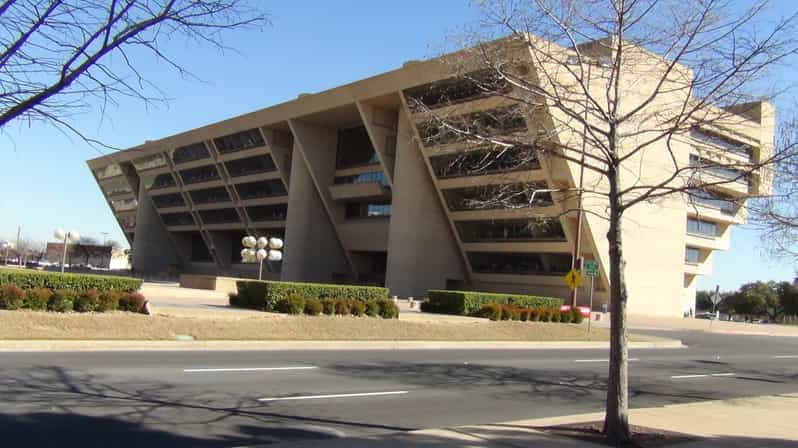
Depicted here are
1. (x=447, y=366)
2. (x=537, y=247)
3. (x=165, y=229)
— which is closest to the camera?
(x=447, y=366)

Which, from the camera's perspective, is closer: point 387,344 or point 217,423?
point 217,423

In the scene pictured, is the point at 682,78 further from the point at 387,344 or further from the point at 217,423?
the point at 387,344

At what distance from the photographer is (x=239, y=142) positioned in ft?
231

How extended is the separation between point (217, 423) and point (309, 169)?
55.4m

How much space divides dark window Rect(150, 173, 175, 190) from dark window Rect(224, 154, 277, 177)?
13.7 m

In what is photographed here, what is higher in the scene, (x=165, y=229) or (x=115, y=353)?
(x=165, y=229)

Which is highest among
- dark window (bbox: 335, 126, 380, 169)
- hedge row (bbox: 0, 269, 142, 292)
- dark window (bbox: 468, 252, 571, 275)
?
dark window (bbox: 335, 126, 380, 169)

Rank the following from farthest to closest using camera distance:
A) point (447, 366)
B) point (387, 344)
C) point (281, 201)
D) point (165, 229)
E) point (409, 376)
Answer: point (165, 229) → point (281, 201) → point (387, 344) → point (447, 366) → point (409, 376)

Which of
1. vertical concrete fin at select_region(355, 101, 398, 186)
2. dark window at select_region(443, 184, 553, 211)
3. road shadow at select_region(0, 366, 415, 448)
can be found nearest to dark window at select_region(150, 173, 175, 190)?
vertical concrete fin at select_region(355, 101, 398, 186)

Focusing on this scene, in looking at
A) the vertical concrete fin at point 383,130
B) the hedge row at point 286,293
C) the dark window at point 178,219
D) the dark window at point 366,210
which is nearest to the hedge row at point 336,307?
the hedge row at point 286,293

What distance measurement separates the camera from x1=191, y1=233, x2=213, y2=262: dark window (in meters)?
94.2

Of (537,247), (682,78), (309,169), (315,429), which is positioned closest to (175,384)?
(315,429)

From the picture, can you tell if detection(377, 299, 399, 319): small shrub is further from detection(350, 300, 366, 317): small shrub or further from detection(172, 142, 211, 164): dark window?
detection(172, 142, 211, 164): dark window

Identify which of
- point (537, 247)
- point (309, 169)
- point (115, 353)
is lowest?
point (115, 353)
